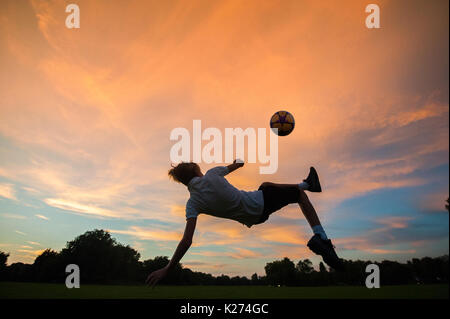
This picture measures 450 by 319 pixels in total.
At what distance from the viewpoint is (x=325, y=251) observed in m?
5.16

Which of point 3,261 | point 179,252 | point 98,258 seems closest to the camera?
point 179,252

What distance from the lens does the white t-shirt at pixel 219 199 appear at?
17.4ft

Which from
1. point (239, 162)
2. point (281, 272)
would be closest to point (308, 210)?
point (239, 162)

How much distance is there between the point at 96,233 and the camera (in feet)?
216

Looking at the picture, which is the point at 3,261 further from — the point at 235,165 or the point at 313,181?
the point at 313,181

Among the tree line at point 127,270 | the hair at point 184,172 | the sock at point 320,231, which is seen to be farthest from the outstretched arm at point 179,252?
the tree line at point 127,270

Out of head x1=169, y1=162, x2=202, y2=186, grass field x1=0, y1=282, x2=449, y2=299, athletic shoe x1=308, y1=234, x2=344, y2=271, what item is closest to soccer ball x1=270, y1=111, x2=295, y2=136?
head x1=169, y1=162, x2=202, y2=186

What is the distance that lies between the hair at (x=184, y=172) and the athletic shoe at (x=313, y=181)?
7.23 feet

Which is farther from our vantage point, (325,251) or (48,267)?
(48,267)

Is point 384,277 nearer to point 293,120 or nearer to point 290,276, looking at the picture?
point 290,276

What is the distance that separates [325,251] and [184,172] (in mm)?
2928

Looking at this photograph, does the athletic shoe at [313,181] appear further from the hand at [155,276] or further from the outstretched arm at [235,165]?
the hand at [155,276]
